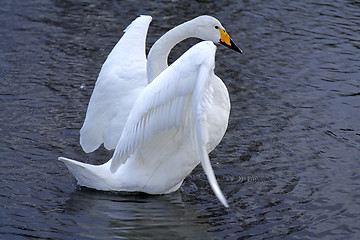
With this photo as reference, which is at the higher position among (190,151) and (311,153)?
(190,151)

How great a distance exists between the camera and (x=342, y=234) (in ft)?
19.8

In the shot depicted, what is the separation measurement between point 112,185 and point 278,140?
206 cm

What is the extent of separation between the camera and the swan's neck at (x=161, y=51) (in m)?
6.99

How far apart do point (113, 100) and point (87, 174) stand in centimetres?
95

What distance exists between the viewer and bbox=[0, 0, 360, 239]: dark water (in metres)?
6.22

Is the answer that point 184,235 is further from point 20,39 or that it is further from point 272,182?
point 20,39

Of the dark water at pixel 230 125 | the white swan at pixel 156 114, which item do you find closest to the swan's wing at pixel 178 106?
the white swan at pixel 156 114

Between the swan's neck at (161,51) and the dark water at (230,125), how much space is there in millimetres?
1090

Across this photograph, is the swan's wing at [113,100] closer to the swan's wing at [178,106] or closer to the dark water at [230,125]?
the dark water at [230,125]

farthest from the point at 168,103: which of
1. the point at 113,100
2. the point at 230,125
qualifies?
the point at 230,125

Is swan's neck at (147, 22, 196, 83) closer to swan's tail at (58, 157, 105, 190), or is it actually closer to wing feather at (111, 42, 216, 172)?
wing feather at (111, 42, 216, 172)

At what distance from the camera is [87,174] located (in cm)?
659

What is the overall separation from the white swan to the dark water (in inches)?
8.9

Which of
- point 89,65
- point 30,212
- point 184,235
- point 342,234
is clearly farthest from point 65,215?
point 89,65
